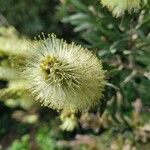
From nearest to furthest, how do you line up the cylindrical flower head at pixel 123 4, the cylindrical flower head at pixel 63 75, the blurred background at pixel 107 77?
the cylindrical flower head at pixel 63 75
the cylindrical flower head at pixel 123 4
the blurred background at pixel 107 77

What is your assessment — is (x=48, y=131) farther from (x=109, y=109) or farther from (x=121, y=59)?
(x=121, y=59)

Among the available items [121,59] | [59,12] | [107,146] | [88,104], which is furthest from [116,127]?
[88,104]

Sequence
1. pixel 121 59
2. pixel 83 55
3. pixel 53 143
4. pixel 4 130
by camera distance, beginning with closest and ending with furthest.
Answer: pixel 83 55, pixel 121 59, pixel 53 143, pixel 4 130

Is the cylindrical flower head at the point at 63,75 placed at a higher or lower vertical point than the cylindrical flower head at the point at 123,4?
lower

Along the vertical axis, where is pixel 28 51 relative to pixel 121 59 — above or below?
above

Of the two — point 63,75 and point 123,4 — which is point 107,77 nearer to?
point 123,4
